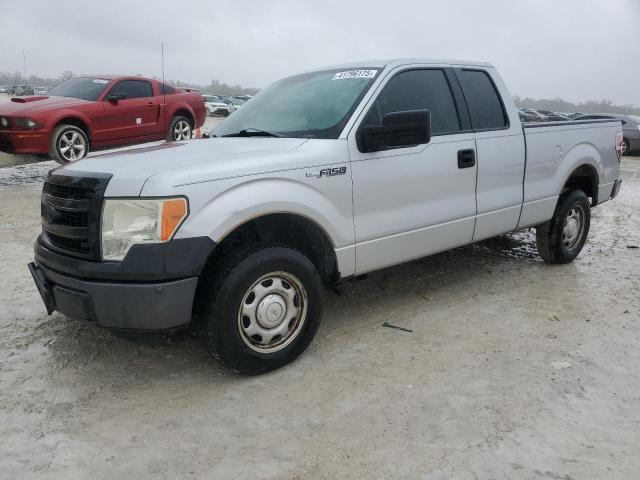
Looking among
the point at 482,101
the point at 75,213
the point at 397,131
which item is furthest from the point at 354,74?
the point at 75,213

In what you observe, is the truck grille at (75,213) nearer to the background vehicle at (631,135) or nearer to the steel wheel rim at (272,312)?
the steel wheel rim at (272,312)

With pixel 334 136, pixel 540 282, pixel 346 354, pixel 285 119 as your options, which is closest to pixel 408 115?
pixel 334 136

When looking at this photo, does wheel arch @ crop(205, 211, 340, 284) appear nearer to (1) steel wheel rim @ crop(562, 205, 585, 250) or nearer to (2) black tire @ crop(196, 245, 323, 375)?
(2) black tire @ crop(196, 245, 323, 375)

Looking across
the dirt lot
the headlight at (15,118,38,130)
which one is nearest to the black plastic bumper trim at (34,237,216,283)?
the dirt lot

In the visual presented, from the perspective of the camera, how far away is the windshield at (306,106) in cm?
365

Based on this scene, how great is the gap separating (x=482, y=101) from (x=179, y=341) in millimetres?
2992

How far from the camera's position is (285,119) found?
390cm

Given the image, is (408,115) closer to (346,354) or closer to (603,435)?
(346,354)

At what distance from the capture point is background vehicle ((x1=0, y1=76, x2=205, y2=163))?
890 centimetres

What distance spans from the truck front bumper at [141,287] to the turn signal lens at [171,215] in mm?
65

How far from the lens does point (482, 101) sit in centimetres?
454

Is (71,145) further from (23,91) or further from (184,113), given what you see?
(23,91)

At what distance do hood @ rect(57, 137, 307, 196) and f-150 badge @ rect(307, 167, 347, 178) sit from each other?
151mm

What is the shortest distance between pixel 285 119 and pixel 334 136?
0.56 meters
